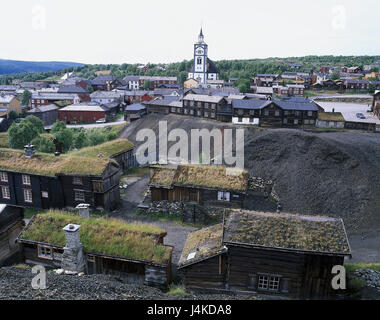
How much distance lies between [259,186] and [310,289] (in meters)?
20.0

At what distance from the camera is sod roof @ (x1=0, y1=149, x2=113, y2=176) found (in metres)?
30.8

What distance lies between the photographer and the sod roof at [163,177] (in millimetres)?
31864

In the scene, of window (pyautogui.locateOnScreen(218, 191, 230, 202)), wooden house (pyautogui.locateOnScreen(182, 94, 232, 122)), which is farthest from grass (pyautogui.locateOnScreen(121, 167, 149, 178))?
wooden house (pyautogui.locateOnScreen(182, 94, 232, 122))

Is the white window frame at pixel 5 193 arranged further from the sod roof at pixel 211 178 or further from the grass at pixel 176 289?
the grass at pixel 176 289

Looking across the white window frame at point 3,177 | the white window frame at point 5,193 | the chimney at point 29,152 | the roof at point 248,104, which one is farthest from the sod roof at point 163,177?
the roof at point 248,104

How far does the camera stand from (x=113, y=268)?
1995 centimetres

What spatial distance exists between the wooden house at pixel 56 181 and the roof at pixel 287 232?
54.8 ft

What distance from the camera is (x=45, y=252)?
20.8m

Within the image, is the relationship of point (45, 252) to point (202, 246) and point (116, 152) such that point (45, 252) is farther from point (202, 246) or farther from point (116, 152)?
point (116, 152)

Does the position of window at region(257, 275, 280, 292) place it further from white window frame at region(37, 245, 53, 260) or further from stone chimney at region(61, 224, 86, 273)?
white window frame at region(37, 245, 53, 260)

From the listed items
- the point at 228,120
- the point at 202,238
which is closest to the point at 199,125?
the point at 228,120

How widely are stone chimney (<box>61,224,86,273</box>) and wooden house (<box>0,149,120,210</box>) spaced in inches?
464

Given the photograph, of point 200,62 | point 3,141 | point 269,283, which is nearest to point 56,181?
point 269,283

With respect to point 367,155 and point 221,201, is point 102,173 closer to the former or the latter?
point 221,201
